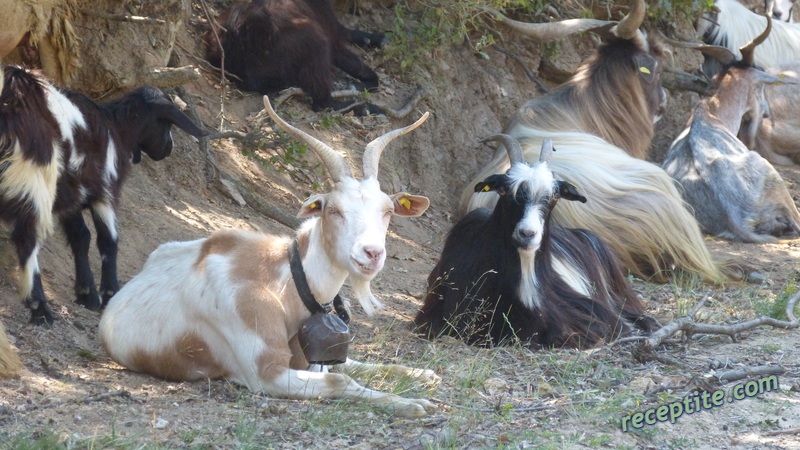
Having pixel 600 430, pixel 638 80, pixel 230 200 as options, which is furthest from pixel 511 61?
pixel 600 430

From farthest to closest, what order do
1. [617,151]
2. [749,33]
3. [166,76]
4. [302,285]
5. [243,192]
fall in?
[749,33], [617,151], [243,192], [166,76], [302,285]

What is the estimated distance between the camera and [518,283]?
5.47 metres

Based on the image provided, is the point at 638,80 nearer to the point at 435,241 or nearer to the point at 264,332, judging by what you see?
the point at 435,241

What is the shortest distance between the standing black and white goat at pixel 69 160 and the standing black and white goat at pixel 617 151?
266 centimetres

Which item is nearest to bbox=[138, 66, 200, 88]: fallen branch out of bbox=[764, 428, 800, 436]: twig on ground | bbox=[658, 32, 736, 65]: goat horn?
bbox=[764, 428, 800, 436]: twig on ground

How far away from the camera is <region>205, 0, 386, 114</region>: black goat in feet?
25.7

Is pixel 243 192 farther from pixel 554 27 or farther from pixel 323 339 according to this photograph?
pixel 554 27

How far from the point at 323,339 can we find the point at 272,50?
158 inches

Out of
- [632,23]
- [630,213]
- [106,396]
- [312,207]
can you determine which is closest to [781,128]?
[632,23]

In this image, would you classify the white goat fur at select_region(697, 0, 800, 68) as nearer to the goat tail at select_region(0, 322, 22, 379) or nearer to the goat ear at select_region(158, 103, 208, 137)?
the goat ear at select_region(158, 103, 208, 137)

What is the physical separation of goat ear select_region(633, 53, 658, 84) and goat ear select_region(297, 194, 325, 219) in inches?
202

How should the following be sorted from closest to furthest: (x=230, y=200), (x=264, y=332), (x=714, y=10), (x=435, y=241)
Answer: (x=264, y=332), (x=230, y=200), (x=435, y=241), (x=714, y=10)

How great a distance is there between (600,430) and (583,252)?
2319 millimetres

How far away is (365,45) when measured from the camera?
898 cm
